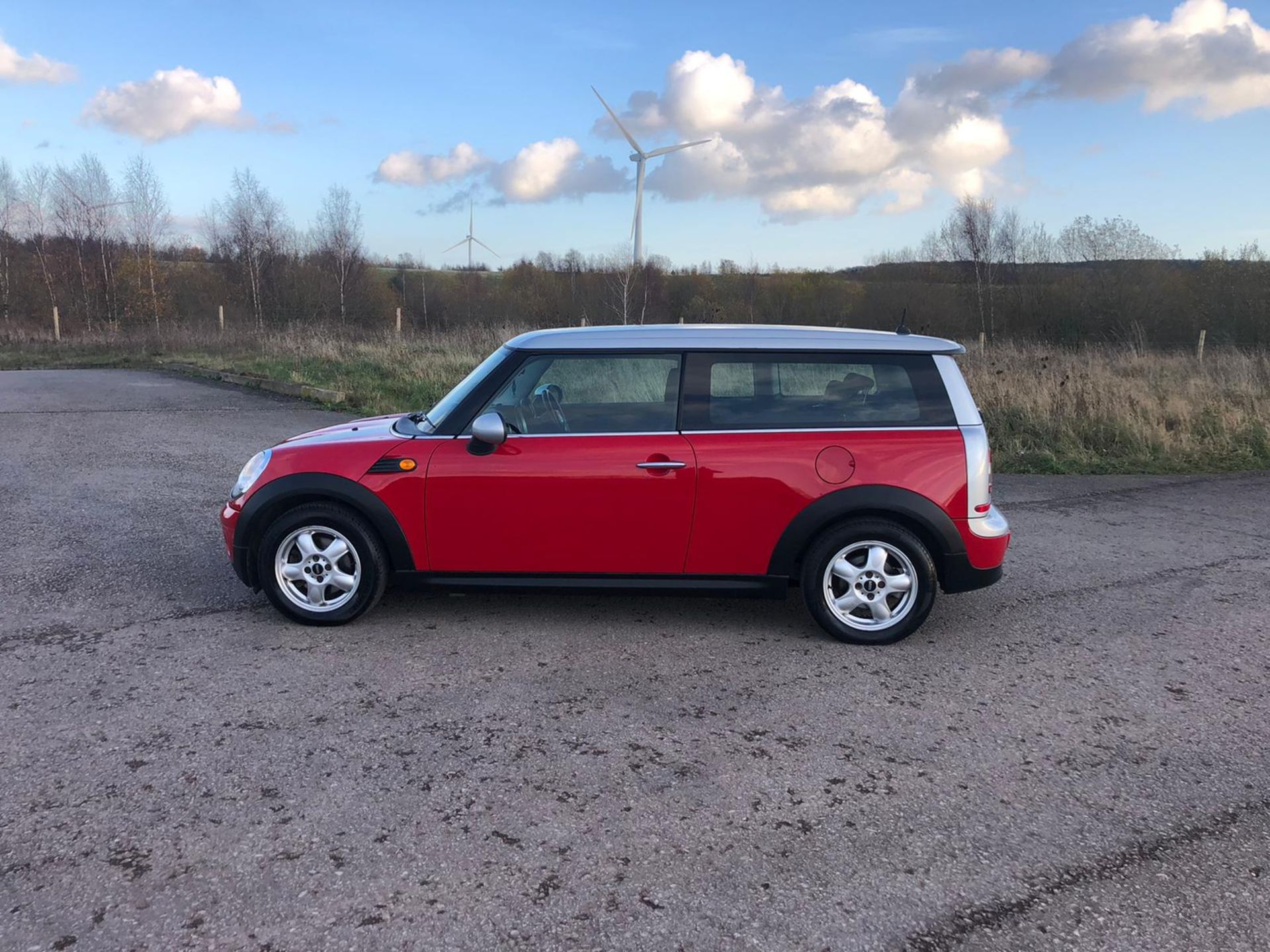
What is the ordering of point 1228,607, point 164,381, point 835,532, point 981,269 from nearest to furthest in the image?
point 835,532
point 1228,607
point 164,381
point 981,269

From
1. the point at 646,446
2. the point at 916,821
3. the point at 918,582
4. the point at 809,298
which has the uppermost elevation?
the point at 809,298

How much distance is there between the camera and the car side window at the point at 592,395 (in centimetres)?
462

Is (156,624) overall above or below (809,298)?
below

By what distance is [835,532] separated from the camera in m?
4.50

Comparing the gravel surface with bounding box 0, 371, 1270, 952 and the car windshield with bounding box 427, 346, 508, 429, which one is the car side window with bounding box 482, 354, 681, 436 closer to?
the car windshield with bounding box 427, 346, 508, 429

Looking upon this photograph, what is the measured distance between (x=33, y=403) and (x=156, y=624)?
12648 mm

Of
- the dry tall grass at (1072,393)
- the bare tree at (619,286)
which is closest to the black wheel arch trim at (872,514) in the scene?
the dry tall grass at (1072,393)

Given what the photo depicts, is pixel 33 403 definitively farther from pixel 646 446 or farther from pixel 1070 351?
pixel 1070 351

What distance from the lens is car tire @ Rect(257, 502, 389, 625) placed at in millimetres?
4652

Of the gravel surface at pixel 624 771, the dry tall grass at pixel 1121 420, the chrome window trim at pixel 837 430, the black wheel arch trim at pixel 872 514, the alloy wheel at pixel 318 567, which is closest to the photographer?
the gravel surface at pixel 624 771

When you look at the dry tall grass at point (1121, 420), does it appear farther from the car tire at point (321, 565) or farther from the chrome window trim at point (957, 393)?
the car tire at point (321, 565)

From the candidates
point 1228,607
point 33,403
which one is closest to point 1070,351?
point 1228,607

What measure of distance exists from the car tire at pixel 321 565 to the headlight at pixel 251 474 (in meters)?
0.25

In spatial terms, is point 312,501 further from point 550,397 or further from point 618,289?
point 618,289
